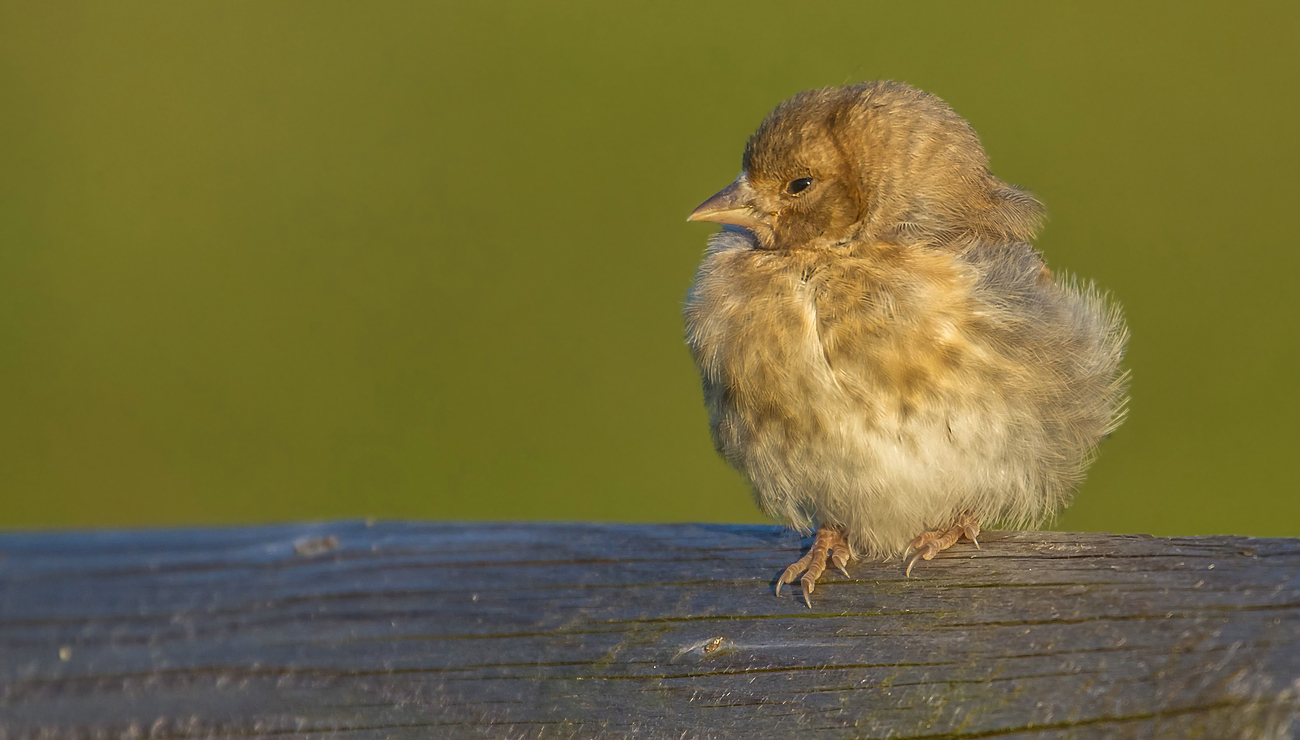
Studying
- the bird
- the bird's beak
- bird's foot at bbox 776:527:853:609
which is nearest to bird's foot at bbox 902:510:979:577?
the bird

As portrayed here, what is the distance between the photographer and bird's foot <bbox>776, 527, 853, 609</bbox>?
2461mm

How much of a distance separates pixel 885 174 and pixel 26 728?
7.64 ft

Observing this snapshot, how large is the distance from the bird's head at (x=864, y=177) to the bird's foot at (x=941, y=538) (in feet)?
2.24

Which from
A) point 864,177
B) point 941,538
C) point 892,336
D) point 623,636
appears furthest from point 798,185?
point 623,636

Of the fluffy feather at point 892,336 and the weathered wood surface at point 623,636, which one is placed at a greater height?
the fluffy feather at point 892,336

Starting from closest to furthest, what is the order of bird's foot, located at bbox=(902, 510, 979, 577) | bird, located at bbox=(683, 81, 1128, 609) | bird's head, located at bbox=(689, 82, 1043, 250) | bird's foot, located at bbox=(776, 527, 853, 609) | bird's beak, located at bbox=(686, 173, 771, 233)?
bird's foot, located at bbox=(776, 527, 853, 609)
bird's foot, located at bbox=(902, 510, 979, 577)
bird, located at bbox=(683, 81, 1128, 609)
bird's head, located at bbox=(689, 82, 1043, 250)
bird's beak, located at bbox=(686, 173, 771, 233)

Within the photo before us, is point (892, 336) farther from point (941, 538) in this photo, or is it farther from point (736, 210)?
point (736, 210)

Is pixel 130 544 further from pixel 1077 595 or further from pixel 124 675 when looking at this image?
pixel 1077 595

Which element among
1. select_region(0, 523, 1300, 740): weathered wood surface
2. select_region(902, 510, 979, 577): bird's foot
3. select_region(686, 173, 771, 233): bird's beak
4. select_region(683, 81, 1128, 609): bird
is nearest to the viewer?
select_region(0, 523, 1300, 740): weathered wood surface

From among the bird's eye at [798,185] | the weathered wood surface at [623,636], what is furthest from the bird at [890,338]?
the weathered wood surface at [623,636]

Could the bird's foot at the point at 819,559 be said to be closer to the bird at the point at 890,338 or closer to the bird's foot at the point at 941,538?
the bird at the point at 890,338

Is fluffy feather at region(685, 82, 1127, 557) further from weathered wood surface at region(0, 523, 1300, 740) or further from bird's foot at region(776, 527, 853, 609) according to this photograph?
weathered wood surface at region(0, 523, 1300, 740)

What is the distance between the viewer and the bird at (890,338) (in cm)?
279

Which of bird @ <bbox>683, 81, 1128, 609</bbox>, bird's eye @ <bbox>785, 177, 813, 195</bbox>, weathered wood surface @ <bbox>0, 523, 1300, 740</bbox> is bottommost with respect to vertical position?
weathered wood surface @ <bbox>0, 523, 1300, 740</bbox>
